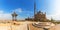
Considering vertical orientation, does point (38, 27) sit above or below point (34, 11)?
below

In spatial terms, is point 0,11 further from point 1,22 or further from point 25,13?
point 25,13

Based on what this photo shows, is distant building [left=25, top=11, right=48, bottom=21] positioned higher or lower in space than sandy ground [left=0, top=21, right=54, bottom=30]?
higher

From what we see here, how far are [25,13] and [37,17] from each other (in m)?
0.16

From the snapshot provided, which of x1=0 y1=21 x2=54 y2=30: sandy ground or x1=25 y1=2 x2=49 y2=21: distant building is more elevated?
x1=25 y1=2 x2=49 y2=21: distant building

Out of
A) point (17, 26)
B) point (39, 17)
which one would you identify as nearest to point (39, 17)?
point (39, 17)

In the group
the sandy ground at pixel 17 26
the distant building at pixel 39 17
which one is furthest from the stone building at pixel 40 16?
the sandy ground at pixel 17 26

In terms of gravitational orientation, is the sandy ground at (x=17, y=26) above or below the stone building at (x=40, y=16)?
below

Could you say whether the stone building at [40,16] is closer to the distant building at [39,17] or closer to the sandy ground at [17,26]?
the distant building at [39,17]

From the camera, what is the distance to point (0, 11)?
1.29 m

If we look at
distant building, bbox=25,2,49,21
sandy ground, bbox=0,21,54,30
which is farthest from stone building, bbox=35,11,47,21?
sandy ground, bbox=0,21,54,30

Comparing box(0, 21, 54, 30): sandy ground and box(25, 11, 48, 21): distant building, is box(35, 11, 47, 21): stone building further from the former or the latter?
box(0, 21, 54, 30): sandy ground

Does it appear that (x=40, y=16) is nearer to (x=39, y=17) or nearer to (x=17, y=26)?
(x=39, y=17)

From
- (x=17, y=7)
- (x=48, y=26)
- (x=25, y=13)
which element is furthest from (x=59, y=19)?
(x=17, y=7)

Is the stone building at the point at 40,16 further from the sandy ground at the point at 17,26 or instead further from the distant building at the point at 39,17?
the sandy ground at the point at 17,26
